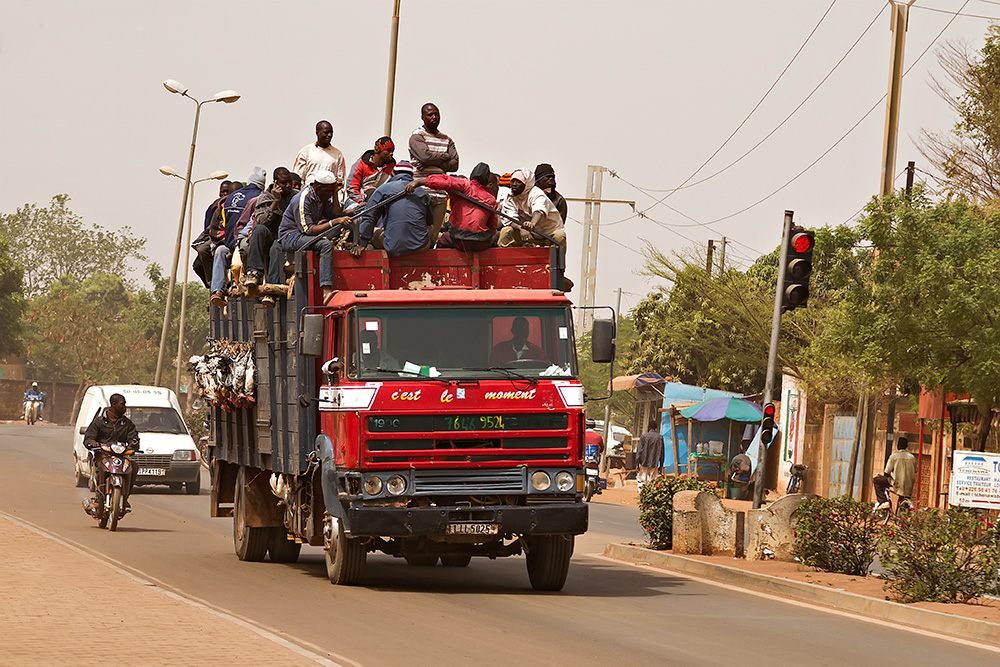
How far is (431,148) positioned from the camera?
1470cm

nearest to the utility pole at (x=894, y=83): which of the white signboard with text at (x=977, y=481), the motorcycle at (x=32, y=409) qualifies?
the white signboard with text at (x=977, y=481)

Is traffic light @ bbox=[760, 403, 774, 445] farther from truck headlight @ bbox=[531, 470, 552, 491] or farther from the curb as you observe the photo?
truck headlight @ bbox=[531, 470, 552, 491]

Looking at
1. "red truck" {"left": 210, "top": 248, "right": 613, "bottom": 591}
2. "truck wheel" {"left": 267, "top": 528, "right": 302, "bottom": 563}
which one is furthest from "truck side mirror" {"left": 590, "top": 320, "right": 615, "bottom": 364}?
"truck wheel" {"left": 267, "top": 528, "right": 302, "bottom": 563}

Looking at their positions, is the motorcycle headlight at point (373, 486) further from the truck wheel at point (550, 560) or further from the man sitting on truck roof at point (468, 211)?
the man sitting on truck roof at point (468, 211)

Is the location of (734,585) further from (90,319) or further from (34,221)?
(34,221)

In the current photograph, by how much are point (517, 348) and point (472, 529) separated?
165cm

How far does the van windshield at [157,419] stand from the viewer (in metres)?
29.0

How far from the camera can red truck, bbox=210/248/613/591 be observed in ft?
42.0

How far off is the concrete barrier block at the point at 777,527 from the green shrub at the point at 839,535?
3.29 ft

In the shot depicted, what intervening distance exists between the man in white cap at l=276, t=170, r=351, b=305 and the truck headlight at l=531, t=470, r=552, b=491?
258 cm

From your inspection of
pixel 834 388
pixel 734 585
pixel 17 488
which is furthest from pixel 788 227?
pixel 834 388

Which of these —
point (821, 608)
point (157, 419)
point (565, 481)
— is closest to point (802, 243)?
point (821, 608)

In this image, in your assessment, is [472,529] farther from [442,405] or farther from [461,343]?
[461,343]

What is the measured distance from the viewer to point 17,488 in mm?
27672
